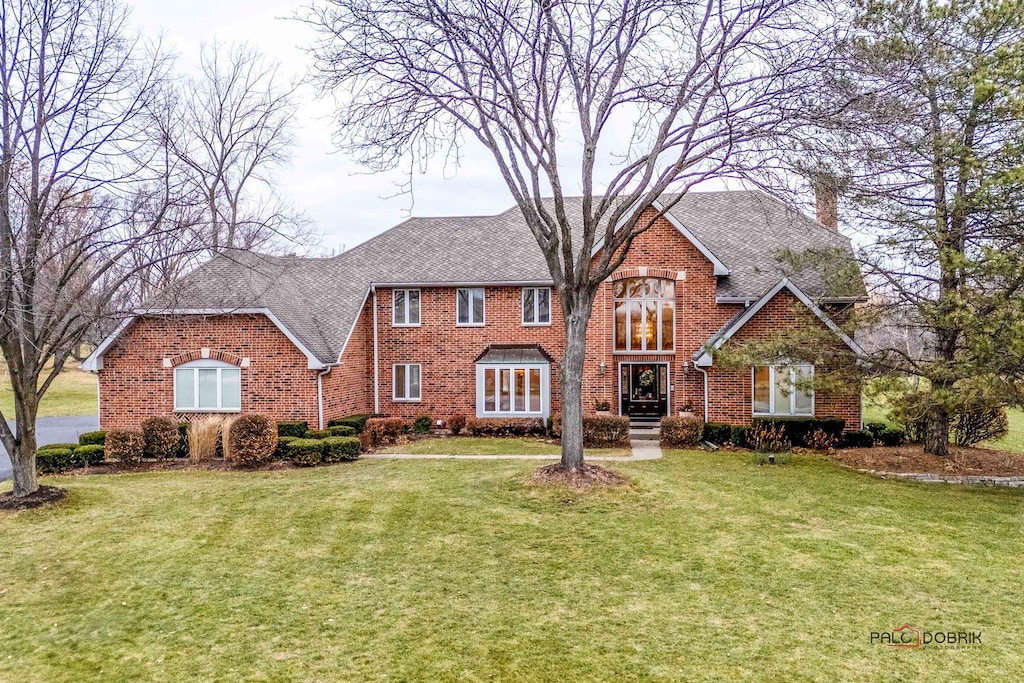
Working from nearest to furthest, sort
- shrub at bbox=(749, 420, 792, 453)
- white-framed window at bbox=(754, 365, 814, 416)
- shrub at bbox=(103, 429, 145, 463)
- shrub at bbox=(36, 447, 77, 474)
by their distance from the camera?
1. shrub at bbox=(36, 447, 77, 474)
2. shrub at bbox=(103, 429, 145, 463)
3. shrub at bbox=(749, 420, 792, 453)
4. white-framed window at bbox=(754, 365, 814, 416)

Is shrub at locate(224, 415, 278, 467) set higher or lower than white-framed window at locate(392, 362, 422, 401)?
lower

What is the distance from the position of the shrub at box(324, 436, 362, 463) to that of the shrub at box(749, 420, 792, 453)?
10363 millimetres

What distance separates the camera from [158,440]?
1744cm

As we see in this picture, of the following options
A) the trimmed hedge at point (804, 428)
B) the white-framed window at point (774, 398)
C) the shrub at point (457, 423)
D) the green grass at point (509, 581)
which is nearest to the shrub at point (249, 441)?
the green grass at point (509, 581)

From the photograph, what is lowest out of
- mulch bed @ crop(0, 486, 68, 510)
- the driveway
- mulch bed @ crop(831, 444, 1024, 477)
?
the driveway

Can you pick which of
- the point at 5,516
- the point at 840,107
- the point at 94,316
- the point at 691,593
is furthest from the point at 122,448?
the point at 840,107

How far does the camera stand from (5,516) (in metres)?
11.8

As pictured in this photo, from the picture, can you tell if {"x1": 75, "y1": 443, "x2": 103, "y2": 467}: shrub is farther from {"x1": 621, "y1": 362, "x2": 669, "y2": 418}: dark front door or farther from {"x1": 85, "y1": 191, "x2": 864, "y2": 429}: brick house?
{"x1": 621, "y1": 362, "x2": 669, "y2": 418}: dark front door

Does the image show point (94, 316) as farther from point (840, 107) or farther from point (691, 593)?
point (840, 107)

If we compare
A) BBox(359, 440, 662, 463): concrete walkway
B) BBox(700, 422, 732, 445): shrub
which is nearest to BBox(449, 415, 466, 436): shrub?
BBox(359, 440, 662, 463): concrete walkway

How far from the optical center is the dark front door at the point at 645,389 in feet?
72.9

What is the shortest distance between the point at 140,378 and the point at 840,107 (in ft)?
61.9

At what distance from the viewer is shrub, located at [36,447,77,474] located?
1623cm

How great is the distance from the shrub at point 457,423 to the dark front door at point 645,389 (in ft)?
17.3
